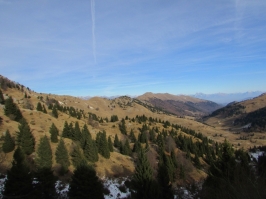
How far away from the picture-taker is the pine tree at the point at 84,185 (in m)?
22.0

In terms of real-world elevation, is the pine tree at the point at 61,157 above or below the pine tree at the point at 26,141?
below

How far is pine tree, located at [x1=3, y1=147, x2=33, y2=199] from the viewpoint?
20.1m

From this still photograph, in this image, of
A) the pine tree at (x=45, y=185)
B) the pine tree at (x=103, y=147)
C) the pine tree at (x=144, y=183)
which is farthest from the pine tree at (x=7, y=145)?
the pine tree at (x=144, y=183)

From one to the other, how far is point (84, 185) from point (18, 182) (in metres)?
6.89

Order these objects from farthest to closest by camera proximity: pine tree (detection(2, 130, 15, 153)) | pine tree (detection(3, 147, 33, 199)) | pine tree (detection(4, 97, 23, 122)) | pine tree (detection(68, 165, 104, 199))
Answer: pine tree (detection(4, 97, 23, 122)) < pine tree (detection(2, 130, 15, 153)) < pine tree (detection(68, 165, 104, 199)) < pine tree (detection(3, 147, 33, 199))

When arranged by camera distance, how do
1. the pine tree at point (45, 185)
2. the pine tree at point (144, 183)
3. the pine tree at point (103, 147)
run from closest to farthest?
the pine tree at point (45, 185) < the pine tree at point (144, 183) < the pine tree at point (103, 147)

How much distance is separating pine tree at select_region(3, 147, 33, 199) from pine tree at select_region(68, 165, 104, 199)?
4625 mm

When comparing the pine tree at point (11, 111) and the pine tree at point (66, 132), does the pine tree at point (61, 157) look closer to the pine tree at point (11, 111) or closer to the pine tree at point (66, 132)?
the pine tree at point (66, 132)

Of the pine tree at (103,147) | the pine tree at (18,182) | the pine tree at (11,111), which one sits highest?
the pine tree at (11,111)

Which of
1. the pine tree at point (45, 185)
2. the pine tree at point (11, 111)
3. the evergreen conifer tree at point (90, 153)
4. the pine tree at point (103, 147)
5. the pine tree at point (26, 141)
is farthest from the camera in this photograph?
the pine tree at point (11, 111)

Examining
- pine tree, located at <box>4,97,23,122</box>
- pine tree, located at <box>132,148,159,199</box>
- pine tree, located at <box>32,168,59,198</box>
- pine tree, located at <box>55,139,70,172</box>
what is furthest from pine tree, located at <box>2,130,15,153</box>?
pine tree, located at <box>132,148,159,199</box>

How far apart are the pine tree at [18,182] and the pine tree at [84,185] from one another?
4.62m

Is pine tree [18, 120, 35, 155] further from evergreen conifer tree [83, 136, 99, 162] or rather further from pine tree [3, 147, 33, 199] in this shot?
pine tree [3, 147, 33, 199]

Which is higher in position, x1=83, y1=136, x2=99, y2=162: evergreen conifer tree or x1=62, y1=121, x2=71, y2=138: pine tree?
x1=62, y1=121, x2=71, y2=138: pine tree
